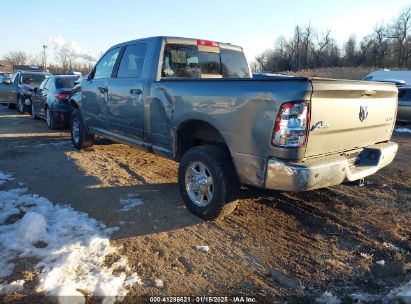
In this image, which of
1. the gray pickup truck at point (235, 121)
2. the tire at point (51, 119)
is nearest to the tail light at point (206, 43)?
the gray pickup truck at point (235, 121)

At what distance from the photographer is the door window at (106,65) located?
19.4 ft

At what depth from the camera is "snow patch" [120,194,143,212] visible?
174 inches

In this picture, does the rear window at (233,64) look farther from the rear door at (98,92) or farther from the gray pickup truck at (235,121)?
the rear door at (98,92)

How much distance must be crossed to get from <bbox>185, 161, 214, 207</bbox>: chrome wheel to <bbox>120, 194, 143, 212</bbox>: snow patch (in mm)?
741

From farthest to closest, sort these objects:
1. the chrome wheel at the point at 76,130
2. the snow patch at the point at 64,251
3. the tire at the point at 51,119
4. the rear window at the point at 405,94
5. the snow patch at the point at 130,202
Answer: the rear window at the point at 405,94 → the tire at the point at 51,119 → the chrome wheel at the point at 76,130 → the snow patch at the point at 130,202 → the snow patch at the point at 64,251

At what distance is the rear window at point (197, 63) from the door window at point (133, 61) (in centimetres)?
41

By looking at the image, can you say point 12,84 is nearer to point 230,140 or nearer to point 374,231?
point 230,140

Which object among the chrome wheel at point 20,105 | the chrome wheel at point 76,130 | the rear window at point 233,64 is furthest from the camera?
the chrome wheel at point 20,105

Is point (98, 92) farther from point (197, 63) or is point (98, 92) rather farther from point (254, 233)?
point (254, 233)

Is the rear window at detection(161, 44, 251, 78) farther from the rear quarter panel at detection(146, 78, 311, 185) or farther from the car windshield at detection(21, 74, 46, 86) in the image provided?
the car windshield at detection(21, 74, 46, 86)

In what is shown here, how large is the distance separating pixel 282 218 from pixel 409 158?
4.68 meters

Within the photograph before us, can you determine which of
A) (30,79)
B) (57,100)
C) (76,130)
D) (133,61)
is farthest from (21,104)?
(133,61)

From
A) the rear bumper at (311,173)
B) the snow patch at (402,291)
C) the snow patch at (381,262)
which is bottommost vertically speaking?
the snow patch at (402,291)

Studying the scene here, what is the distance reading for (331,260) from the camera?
328 centimetres
